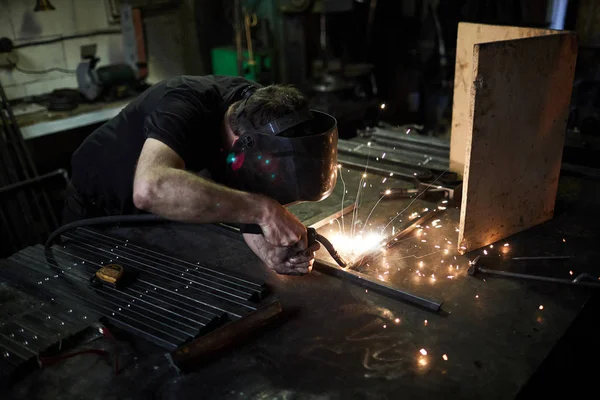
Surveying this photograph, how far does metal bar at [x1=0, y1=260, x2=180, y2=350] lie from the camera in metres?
1.61

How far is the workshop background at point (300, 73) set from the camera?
9.24 ft

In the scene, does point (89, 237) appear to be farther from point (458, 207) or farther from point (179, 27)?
point (179, 27)

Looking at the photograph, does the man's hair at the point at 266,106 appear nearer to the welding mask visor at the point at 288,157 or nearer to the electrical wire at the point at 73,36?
the welding mask visor at the point at 288,157

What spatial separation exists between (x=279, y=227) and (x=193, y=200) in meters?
0.30

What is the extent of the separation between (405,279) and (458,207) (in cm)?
72

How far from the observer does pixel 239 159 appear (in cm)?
189

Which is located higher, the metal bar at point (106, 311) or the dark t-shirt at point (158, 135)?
the dark t-shirt at point (158, 135)

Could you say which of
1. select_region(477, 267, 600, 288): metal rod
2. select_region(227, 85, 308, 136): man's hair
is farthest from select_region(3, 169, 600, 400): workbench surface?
select_region(227, 85, 308, 136): man's hair

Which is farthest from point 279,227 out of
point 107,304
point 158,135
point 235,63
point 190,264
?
point 235,63

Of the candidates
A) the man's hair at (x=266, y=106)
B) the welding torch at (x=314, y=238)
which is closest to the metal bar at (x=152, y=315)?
the welding torch at (x=314, y=238)

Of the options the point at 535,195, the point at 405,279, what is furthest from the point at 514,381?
the point at 535,195

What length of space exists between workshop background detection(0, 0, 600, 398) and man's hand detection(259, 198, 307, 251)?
0.23 meters

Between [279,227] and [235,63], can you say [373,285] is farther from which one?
[235,63]

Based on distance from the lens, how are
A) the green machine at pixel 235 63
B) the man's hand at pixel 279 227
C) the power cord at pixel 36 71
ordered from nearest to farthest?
the man's hand at pixel 279 227 < the power cord at pixel 36 71 < the green machine at pixel 235 63
